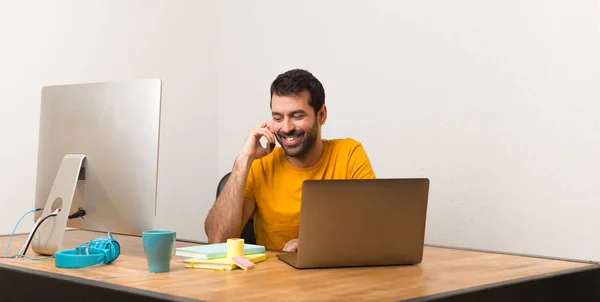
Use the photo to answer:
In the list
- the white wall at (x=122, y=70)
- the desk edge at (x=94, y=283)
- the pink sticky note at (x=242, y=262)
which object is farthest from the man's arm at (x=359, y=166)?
the white wall at (x=122, y=70)

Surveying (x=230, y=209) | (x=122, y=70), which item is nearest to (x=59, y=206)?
(x=230, y=209)

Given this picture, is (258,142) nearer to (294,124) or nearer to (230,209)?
(294,124)

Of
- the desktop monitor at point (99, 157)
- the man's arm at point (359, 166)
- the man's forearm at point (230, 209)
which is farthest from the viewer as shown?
the man's arm at point (359, 166)

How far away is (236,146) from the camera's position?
4000 millimetres

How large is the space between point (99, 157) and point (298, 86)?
807 mm

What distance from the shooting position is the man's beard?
2.49 meters

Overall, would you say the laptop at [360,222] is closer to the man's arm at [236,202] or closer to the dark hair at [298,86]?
the man's arm at [236,202]

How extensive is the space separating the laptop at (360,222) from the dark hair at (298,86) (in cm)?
88

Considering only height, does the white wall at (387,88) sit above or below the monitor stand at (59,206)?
above

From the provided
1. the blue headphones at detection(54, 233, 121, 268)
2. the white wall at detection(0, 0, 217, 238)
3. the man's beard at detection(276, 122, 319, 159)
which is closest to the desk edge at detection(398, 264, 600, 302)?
the blue headphones at detection(54, 233, 121, 268)

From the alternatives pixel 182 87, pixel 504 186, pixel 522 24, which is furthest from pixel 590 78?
pixel 182 87

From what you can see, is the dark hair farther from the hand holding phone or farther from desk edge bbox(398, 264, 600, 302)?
desk edge bbox(398, 264, 600, 302)

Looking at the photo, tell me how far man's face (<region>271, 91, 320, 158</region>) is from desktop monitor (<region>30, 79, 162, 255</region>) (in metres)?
0.71

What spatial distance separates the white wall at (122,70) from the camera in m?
3.15
